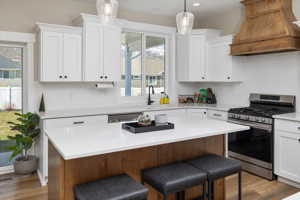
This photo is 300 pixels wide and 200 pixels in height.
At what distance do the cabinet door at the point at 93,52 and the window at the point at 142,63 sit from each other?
34.9 inches

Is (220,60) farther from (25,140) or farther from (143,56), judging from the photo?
(25,140)

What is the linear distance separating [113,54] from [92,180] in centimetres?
243

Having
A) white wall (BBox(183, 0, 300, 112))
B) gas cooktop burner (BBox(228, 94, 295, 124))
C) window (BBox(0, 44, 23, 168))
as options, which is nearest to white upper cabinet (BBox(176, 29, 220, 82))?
white wall (BBox(183, 0, 300, 112))

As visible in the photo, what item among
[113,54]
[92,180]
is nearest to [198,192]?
[92,180]

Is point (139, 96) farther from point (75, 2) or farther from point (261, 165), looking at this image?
point (261, 165)

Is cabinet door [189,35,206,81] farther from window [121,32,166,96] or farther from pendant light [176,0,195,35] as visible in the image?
pendant light [176,0,195,35]

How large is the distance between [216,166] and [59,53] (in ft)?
8.92

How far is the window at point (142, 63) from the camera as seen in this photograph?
15.6ft

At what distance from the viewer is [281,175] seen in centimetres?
330

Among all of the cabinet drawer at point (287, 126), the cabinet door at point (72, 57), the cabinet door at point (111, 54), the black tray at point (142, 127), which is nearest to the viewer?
the black tray at point (142, 127)

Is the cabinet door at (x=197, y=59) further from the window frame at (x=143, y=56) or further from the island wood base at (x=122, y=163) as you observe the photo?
the island wood base at (x=122, y=163)

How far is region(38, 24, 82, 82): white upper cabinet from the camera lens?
3.51 m

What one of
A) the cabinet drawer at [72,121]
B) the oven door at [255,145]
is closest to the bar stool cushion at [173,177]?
the cabinet drawer at [72,121]

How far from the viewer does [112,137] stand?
2.07m
